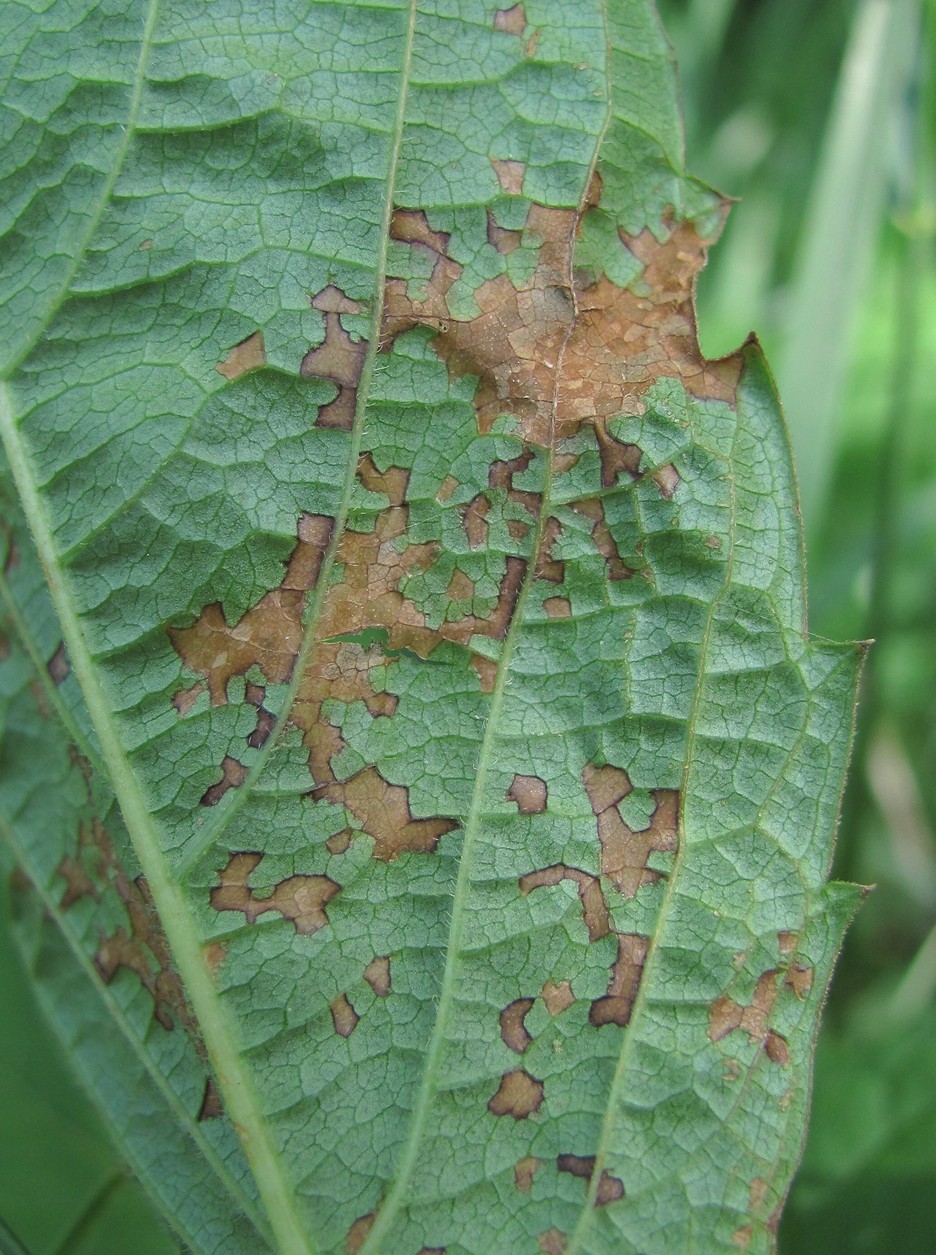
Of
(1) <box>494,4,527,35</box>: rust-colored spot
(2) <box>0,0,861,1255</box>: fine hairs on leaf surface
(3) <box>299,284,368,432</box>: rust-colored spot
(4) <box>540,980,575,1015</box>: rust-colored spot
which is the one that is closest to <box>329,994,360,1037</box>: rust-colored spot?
(2) <box>0,0,861,1255</box>: fine hairs on leaf surface

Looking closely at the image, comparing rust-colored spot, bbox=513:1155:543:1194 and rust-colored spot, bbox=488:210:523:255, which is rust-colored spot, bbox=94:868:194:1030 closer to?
rust-colored spot, bbox=513:1155:543:1194

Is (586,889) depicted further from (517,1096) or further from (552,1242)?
(552,1242)

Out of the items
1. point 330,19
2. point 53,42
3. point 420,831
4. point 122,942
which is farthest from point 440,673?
point 53,42

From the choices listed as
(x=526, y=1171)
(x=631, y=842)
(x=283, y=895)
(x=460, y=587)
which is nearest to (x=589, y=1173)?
(x=526, y=1171)

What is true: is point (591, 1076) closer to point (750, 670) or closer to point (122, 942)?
point (750, 670)

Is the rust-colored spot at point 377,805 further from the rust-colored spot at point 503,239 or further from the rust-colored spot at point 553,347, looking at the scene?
the rust-colored spot at point 503,239

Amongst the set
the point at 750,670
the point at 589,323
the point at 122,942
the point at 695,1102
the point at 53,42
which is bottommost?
the point at 695,1102
